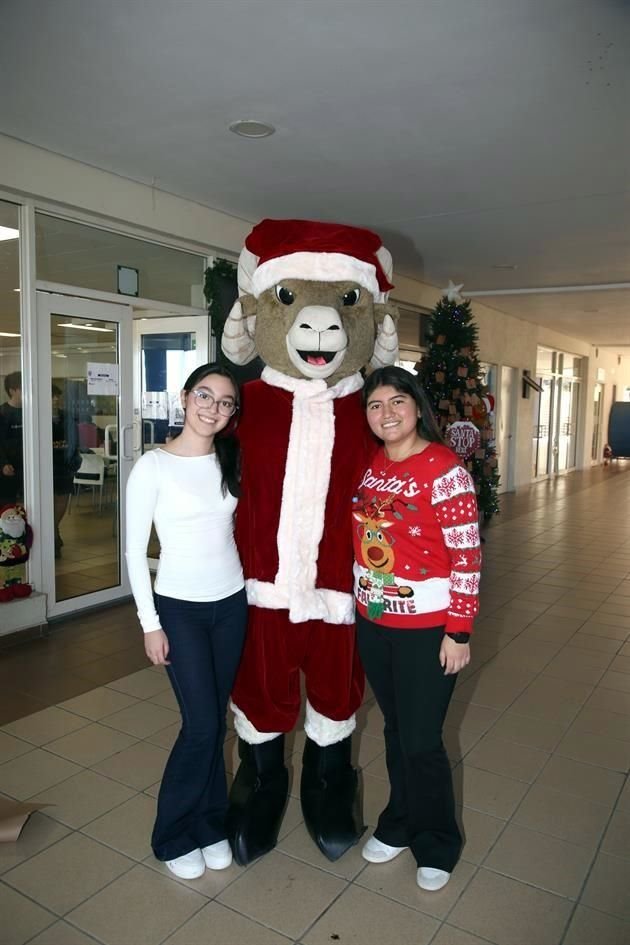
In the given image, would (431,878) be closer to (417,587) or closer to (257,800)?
(257,800)

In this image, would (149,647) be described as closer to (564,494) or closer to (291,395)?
(291,395)

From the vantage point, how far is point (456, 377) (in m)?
6.87

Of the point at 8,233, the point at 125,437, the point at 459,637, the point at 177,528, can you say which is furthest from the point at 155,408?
the point at 459,637

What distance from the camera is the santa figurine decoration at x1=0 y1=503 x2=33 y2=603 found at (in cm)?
392

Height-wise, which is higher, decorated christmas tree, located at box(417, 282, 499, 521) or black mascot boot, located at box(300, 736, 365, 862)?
decorated christmas tree, located at box(417, 282, 499, 521)

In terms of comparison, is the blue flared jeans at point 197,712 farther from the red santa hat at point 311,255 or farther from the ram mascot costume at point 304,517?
the red santa hat at point 311,255

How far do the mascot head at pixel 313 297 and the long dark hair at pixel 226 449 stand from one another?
21 cm

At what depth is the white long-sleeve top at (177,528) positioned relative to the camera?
1.88 m

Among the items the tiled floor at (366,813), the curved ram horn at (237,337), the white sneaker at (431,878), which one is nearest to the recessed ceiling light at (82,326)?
the tiled floor at (366,813)

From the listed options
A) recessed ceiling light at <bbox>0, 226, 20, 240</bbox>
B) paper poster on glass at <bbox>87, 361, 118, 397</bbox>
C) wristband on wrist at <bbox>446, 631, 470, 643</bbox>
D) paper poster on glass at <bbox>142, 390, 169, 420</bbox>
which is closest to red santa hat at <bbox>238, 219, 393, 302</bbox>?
wristband on wrist at <bbox>446, 631, 470, 643</bbox>

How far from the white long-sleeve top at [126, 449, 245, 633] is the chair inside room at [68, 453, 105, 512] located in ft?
9.11

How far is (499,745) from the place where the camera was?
287 cm

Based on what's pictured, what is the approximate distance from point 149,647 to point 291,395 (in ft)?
2.72

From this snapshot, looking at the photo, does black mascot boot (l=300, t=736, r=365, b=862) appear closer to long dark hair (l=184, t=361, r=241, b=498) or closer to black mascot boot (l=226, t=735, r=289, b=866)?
black mascot boot (l=226, t=735, r=289, b=866)
